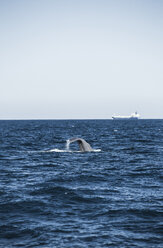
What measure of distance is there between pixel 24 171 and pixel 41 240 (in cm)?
1344

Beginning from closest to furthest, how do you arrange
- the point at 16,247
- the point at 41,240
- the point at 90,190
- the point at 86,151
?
the point at 16,247, the point at 41,240, the point at 90,190, the point at 86,151

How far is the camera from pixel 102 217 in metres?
12.7

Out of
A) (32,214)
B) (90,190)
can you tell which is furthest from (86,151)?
(32,214)

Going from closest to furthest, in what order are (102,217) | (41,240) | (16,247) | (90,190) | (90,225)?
(16,247)
(41,240)
(90,225)
(102,217)
(90,190)

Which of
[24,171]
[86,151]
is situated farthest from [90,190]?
[86,151]

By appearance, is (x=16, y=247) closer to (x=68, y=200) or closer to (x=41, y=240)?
(x=41, y=240)

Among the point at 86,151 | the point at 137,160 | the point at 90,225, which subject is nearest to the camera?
the point at 90,225

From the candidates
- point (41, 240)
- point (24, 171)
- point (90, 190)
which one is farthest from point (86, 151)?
point (41, 240)

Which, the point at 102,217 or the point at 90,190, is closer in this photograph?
the point at 102,217

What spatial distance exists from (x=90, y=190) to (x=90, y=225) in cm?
560

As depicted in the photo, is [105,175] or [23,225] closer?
[23,225]

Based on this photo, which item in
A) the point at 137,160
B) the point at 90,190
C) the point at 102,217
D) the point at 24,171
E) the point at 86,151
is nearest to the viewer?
the point at 102,217

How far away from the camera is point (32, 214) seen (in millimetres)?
13102

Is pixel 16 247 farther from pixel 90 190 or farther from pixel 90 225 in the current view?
pixel 90 190
